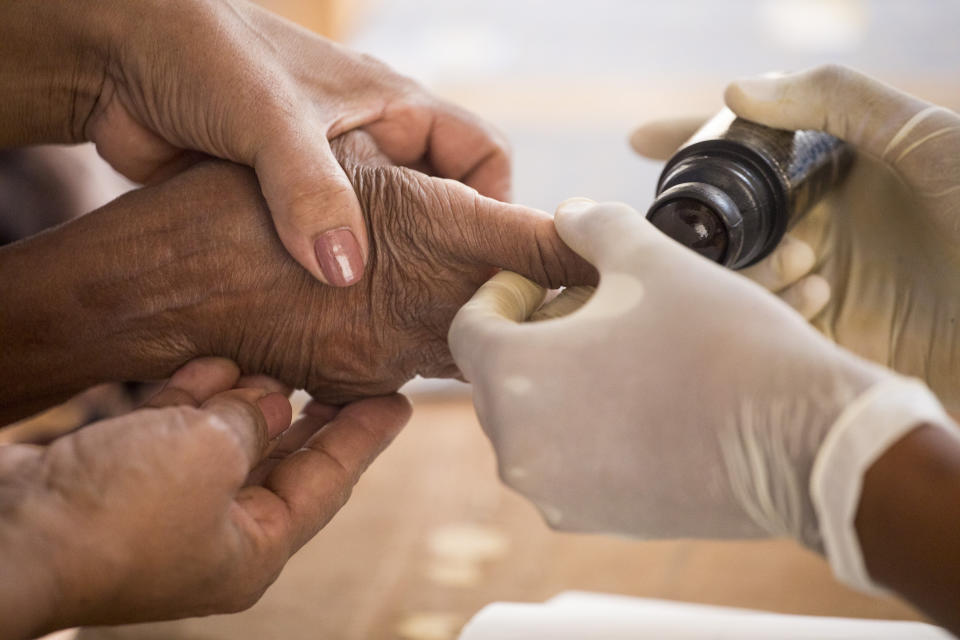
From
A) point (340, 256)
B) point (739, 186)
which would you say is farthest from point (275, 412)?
point (739, 186)

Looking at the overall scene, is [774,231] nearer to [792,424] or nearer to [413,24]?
[792,424]

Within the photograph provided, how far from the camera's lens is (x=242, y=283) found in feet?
3.59

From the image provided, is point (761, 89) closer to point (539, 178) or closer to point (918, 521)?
point (918, 521)

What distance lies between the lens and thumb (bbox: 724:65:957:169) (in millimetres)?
1011

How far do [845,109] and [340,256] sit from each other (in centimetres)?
63

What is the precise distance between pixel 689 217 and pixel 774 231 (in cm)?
15

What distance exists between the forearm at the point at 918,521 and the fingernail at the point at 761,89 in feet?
1.70

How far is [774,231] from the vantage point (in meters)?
0.98

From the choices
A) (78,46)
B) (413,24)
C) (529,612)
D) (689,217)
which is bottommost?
(529,612)

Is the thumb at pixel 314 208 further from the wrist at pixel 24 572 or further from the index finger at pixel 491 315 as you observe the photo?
the wrist at pixel 24 572

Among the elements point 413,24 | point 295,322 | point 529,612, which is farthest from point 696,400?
point 413,24

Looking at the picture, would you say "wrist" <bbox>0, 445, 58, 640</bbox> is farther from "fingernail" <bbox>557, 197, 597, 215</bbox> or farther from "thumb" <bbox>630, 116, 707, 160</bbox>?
"thumb" <bbox>630, 116, 707, 160</bbox>

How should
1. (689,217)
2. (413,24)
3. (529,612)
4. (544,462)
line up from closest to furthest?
(544,462)
(689,217)
(529,612)
(413,24)

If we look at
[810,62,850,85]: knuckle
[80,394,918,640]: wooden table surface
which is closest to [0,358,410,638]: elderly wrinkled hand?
[80,394,918,640]: wooden table surface
